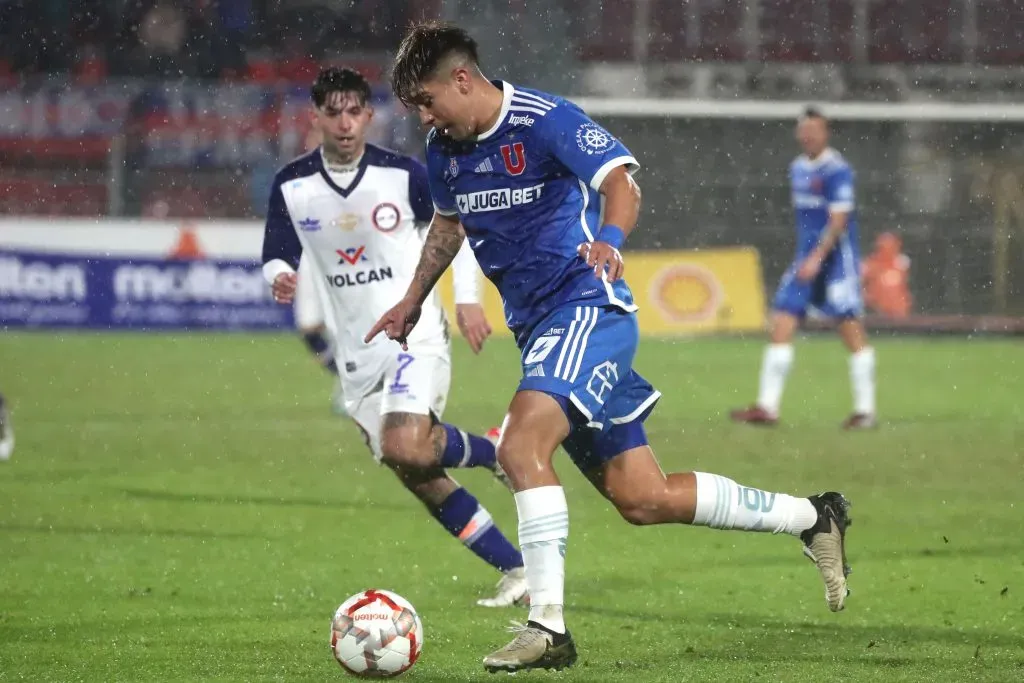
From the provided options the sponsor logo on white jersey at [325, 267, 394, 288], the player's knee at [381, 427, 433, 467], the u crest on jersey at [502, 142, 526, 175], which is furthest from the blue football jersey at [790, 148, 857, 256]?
the u crest on jersey at [502, 142, 526, 175]

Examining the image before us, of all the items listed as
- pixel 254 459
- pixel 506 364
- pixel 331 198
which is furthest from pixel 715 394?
pixel 331 198

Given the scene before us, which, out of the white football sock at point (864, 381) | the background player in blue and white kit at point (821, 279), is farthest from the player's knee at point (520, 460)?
the white football sock at point (864, 381)

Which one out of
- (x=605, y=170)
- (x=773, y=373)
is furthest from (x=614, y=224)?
(x=773, y=373)

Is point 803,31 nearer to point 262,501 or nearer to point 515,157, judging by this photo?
point 262,501

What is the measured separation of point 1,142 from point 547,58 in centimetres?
770

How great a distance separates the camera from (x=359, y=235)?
6750 millimetres

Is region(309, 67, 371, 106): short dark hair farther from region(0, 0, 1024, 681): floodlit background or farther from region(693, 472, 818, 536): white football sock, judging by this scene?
region(693, 472, 818, 536): white football sock

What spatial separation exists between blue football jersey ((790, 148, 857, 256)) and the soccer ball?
802 centimetres

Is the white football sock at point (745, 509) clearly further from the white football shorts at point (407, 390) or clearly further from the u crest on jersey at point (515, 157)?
the white football shorts at point (407, 390)

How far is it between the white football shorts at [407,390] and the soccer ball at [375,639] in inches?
67.3

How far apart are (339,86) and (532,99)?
1859 millimetres

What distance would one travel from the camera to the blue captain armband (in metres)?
4.51

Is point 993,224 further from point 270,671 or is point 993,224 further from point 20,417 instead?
point 270,671

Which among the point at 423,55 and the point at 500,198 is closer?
the point at 423,55
